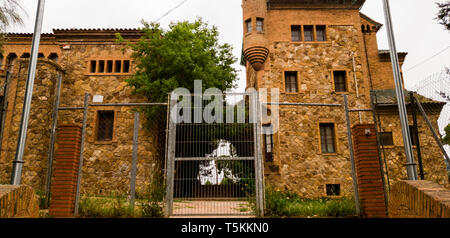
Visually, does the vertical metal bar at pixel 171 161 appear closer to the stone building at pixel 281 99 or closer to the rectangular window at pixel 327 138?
the stone building at pixel 281 99

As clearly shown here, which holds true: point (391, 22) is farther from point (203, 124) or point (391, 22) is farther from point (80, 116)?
point (80, 116)

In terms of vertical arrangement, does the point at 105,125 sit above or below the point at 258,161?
above

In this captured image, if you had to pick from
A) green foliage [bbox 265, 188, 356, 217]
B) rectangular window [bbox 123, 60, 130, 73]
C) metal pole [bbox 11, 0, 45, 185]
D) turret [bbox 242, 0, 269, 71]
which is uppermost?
turret [bbox 242, 0, 269, 71]

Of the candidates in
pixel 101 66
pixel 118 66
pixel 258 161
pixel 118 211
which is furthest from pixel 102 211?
pixel 101 66

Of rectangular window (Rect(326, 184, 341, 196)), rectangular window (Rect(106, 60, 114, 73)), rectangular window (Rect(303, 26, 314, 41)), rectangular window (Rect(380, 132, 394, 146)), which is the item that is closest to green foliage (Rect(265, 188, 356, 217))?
rectangular window (Rect(326, 184, 341, 196))

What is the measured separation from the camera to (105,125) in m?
16.3

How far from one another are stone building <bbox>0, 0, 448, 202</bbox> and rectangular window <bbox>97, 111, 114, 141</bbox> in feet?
0.19

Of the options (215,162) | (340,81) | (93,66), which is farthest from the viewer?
(93,66)

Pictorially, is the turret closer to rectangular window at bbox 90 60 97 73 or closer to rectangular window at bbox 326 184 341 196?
rectangular window at bbox 326 184 341 196

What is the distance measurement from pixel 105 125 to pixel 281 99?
33.9 ft

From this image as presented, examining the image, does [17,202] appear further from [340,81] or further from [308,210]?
[340,81]

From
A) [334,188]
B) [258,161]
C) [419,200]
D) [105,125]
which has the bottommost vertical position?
[334,188]

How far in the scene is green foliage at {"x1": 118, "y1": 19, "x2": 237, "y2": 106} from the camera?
49.0ft
